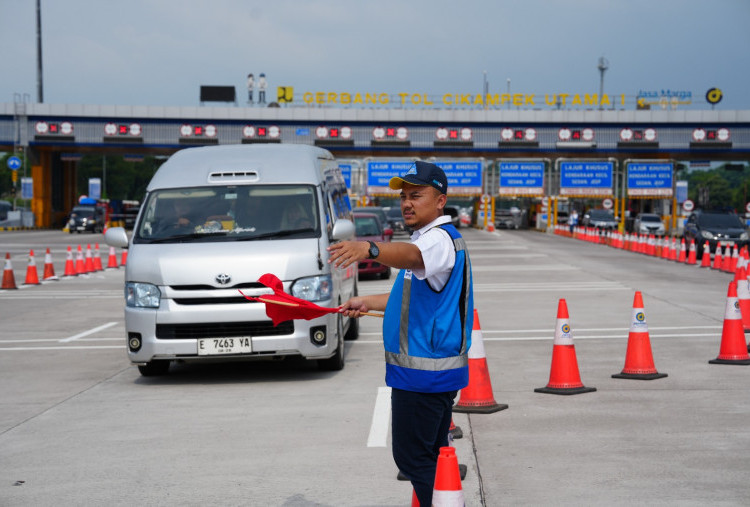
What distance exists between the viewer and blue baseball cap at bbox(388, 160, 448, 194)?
435cm

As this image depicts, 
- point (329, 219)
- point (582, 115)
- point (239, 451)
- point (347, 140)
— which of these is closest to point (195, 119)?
point (347, 140)

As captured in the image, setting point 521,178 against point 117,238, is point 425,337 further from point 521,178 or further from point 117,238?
point 521,178

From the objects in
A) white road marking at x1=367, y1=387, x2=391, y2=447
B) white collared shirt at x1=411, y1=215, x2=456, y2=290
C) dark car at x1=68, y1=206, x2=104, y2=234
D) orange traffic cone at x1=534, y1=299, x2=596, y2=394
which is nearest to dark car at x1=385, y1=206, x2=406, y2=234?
dark car at x1=68, y1=206, x2=104, y2=234

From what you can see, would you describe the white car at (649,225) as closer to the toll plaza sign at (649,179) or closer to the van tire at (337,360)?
the toll plaza sign at (649,179)

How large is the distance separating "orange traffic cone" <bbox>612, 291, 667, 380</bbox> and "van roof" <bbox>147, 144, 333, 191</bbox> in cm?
357

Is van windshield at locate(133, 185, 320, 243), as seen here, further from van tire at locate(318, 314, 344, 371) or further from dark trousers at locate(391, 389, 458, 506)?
dark trousers at locate(391, 389, 458, 506)

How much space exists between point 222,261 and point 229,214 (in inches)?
38.9

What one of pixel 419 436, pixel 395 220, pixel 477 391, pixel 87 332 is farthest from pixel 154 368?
pixel 395 220

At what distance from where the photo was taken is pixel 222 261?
9.69 m

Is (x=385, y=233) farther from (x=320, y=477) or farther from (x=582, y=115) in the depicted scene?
(x=582, y=115)

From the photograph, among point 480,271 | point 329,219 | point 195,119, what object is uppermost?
point 195,119

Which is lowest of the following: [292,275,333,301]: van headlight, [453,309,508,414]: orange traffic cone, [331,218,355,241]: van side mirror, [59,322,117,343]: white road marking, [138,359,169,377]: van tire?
[59,322,117,343]: white road marking

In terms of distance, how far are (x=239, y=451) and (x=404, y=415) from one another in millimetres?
2940

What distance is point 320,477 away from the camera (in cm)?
629
